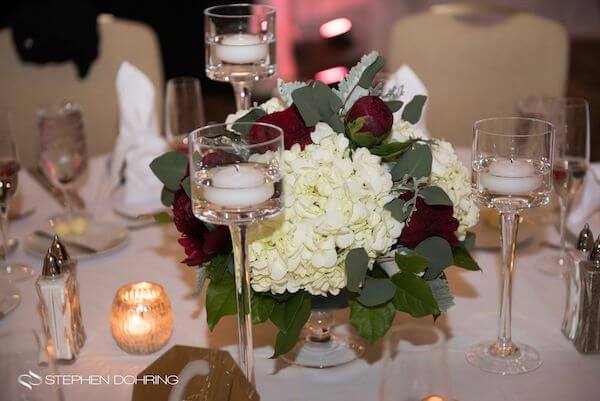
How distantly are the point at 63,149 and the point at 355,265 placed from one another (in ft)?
2.97

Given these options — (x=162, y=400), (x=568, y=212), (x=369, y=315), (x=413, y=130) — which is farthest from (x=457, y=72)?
(x=162, y=400)

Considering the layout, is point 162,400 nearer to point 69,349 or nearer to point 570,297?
point 69,349

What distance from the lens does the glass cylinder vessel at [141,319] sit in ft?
4.53

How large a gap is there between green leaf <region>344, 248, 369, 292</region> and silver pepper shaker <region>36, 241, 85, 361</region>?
0.47m

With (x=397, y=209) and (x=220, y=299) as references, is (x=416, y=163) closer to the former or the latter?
(x=397, y=209)

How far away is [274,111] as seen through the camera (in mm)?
1346

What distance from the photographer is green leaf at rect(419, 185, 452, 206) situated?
123 cm

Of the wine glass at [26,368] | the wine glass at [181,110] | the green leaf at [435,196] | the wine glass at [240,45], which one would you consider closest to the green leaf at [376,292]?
the green leaf at [435,196]

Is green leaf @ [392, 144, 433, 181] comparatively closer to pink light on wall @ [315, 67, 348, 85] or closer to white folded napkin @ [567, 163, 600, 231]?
white folded napkin @ [567, 163, 600, 231]

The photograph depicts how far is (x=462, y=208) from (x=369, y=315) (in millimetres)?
214

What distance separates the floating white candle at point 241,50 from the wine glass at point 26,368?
765 mm

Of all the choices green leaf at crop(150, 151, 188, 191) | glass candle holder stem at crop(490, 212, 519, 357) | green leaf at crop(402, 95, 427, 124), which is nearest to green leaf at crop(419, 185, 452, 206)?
glass candle holder stem at crop(490, 212, 519, 357)

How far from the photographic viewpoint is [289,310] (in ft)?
4.10

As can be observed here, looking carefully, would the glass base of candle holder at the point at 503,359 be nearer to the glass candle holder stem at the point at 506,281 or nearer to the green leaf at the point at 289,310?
the glass candle holder stem at the point at 506,281
